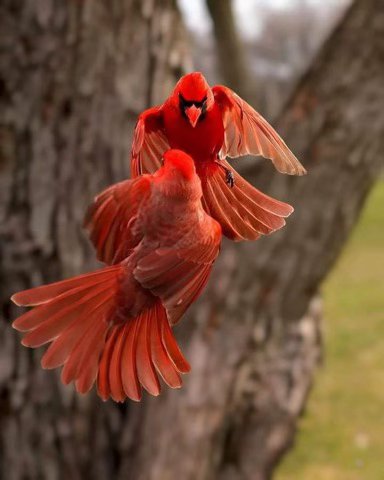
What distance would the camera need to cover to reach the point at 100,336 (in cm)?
34

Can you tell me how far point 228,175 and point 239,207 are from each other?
16mm

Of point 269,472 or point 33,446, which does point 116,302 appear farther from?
point 269,472

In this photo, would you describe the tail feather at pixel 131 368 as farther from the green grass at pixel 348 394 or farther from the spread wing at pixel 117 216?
the green grass at pixel 348 394

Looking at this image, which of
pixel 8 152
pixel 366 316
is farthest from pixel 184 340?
pixel 366 316

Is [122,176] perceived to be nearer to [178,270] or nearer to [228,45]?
[178,270]

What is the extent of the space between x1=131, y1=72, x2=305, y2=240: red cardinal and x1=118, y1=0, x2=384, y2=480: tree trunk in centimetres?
160

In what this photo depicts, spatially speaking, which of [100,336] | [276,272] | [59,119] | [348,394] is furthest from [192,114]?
[348,394]

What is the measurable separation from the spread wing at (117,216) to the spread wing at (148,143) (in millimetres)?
25

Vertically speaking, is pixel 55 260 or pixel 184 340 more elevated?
pixel 55 260

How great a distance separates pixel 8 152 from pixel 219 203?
153cm

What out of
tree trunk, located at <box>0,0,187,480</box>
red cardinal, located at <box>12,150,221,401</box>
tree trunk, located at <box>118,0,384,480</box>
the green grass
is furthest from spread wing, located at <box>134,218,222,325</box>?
the green grass

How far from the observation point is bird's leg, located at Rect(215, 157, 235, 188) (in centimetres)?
34

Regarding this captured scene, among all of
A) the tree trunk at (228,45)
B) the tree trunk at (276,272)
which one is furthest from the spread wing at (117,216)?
the tree trunk at (228,45)

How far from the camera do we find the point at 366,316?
13.1 ft
